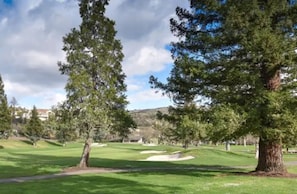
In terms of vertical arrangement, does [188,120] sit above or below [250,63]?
below

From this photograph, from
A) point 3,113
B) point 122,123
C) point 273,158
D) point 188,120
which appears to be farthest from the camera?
point 3,113

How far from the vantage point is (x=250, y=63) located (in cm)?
1905

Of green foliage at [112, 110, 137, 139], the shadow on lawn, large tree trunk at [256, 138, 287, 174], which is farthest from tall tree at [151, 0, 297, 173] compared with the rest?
green foliage at [112, 110, 137, 139]

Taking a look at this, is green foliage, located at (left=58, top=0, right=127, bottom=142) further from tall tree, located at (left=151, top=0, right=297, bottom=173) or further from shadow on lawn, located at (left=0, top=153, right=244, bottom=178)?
tall tree, located at (left=151, top=0, right=297, bottom=173)

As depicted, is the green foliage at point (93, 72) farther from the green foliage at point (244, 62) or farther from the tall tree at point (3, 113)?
the tall tree at point (3, 113)

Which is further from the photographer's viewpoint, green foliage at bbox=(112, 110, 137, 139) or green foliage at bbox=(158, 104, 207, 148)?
green foliage at bbox=(112, 110, 137, 139)

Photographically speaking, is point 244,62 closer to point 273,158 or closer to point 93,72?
point 273,158

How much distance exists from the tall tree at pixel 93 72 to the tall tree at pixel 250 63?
25.4ft

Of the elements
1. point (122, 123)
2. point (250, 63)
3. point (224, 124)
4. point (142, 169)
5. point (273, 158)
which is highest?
point (250, 63)

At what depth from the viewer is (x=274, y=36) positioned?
16.9 meters

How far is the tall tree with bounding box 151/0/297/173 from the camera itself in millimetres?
16953

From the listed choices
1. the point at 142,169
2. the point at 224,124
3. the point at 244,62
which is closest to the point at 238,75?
the point at 244,62

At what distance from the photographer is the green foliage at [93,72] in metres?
27.8

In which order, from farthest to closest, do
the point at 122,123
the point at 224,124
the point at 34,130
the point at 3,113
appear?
1. the point at 34,130
2. the point at 3,113
3. the point at 122,123
4. the point at 224,124
